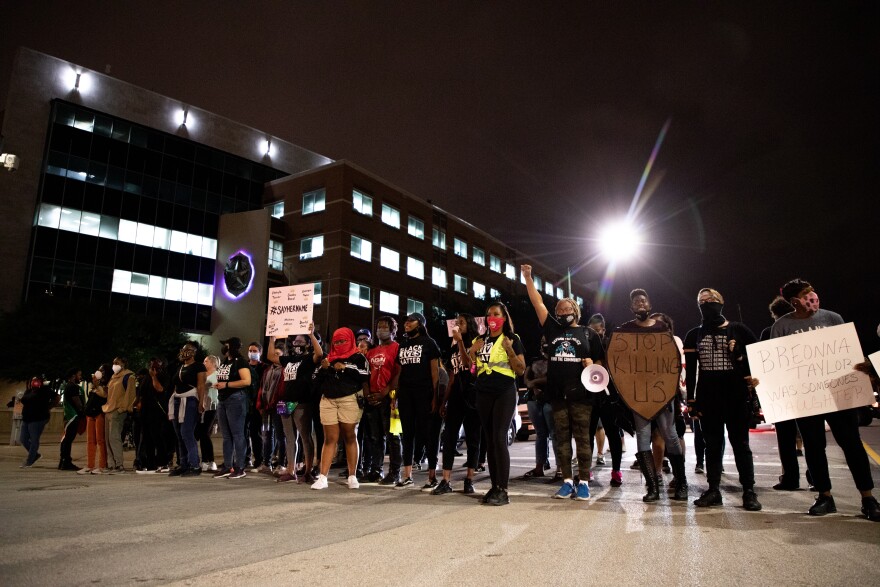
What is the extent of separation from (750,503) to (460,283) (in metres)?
51.2

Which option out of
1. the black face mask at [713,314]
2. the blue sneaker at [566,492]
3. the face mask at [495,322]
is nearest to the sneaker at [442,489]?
the blue sneaker at [566,492]

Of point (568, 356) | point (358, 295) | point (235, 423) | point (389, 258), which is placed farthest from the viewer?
point (389, 258)

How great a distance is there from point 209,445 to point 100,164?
124ft

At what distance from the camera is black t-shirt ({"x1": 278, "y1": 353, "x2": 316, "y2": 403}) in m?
8.05

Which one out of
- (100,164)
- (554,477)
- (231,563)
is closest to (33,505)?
(231,563)

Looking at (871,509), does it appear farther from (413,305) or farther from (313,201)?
(413,305)

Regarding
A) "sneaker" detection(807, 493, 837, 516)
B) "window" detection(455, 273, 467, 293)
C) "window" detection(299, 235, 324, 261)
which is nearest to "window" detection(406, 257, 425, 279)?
"window" detection(455, 273, 467, 293)

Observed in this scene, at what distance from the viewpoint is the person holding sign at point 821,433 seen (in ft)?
15.5

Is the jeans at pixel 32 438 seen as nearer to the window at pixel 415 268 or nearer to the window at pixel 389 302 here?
the window at pixel 389 302

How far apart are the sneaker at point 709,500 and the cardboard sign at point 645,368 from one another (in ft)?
2.86

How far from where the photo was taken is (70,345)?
29.4 meters

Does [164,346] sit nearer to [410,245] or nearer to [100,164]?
[100,164]

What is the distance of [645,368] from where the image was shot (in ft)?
19.8

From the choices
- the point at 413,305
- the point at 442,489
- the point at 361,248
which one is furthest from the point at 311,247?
the point at 442,489
